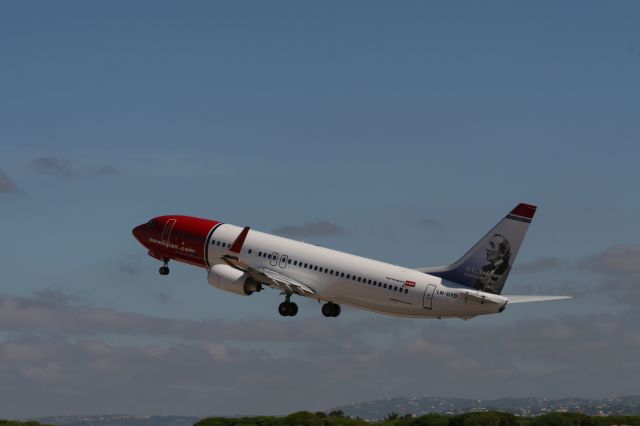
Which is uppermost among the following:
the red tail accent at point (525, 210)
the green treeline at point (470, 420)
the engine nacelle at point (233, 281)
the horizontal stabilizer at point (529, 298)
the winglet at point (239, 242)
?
the red tail accent at point (525, 210)

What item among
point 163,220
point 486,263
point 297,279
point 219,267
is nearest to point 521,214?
point 486,263

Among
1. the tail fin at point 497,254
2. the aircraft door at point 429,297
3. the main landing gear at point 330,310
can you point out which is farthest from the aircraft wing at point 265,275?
the tail fin at point 497,254

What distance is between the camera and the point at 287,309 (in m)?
87.7

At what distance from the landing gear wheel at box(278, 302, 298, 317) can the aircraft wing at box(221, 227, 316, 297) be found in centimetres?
156

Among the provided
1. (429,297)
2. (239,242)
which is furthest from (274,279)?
(429,297)

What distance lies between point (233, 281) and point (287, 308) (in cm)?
510

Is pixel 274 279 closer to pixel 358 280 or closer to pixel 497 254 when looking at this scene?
pixel 358 280

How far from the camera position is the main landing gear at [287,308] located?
287 ft

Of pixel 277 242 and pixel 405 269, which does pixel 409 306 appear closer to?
pixel 405 269

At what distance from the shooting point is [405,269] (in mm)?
81375

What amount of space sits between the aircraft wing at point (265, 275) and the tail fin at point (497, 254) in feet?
43.8

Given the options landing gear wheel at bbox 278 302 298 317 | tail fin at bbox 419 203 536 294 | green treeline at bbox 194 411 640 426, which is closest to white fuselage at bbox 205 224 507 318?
tail fin at bbox 419 203 536 294

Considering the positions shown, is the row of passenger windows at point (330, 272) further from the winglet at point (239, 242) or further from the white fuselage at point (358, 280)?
the winglet at point (239, 242)

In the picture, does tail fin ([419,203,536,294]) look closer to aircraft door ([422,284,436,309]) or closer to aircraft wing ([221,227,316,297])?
aircraft door ([422,284,436,309])
